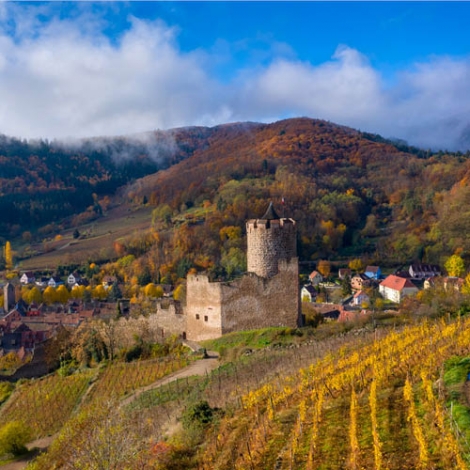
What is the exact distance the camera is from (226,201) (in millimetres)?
101438

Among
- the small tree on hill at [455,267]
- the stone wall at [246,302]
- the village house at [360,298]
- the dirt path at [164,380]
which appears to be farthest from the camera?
the small tree on hill at [455,267]

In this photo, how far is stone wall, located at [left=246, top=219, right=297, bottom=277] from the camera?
28141mm

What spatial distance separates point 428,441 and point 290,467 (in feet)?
9.54

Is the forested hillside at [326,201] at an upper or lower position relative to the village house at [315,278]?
upper

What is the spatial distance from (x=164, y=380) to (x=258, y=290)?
6.63 metres

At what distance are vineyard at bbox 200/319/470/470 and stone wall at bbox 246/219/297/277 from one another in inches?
375

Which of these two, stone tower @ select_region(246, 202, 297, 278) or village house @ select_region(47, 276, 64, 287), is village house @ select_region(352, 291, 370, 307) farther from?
village house @ select_region(47, 276, 64, 287)

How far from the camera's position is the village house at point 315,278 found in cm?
7610

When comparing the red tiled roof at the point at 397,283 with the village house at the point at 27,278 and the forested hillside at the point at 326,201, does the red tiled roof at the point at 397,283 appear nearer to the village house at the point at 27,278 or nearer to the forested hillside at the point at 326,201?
the forested hillside at the point at 326,201

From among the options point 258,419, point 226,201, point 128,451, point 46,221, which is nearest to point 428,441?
point 258,419

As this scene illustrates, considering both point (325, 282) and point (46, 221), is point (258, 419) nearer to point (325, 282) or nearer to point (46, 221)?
point (325, 282)

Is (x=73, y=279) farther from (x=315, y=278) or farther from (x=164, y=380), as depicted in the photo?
(x=164, y=380)

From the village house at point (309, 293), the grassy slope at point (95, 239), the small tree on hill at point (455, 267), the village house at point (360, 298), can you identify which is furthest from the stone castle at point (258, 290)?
the grassy slope at point (95, 239)

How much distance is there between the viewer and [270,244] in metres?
28.2
